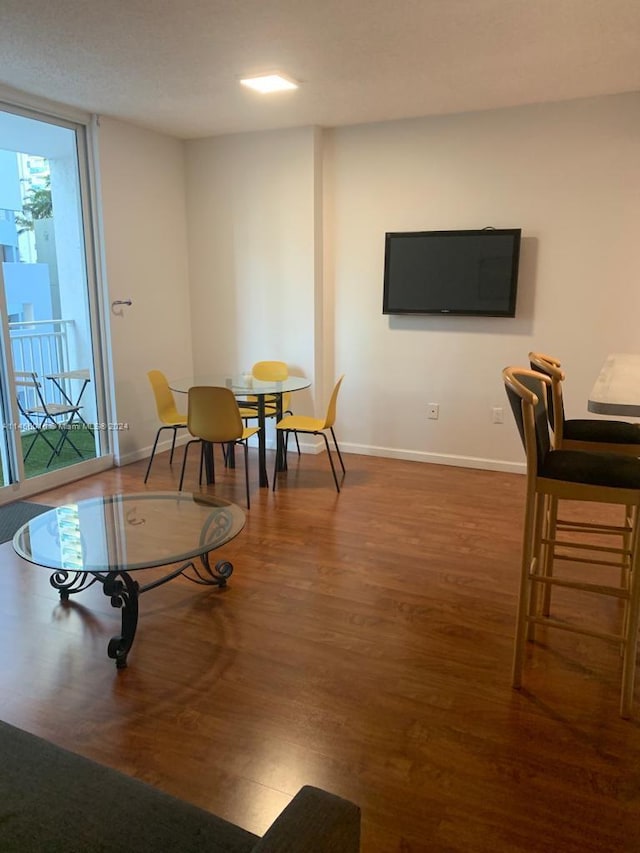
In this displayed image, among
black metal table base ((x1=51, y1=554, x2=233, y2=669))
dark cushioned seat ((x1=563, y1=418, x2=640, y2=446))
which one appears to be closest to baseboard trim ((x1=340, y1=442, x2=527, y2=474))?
dark cushioned seat ((x1=563, y1=418, x2=640, y2=446))

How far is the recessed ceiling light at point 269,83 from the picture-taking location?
11.8 ft

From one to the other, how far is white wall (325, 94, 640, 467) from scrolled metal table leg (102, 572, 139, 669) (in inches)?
121

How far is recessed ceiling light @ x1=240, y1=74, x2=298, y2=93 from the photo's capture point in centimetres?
359

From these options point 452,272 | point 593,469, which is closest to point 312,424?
point 452,272

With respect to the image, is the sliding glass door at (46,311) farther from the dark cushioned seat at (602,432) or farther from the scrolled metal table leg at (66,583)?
the dark cushioned seat at (602,432)

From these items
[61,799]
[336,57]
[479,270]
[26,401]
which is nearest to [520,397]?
[61,799]

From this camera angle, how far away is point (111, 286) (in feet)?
15.6

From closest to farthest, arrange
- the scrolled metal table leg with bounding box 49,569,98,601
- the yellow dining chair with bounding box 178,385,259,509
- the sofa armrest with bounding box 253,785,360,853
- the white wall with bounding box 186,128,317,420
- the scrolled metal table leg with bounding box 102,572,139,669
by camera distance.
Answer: the sofa armrest with bounding box 253,785,360,853, the scrolled metal table leg with bounding box 102,572,139,669, the scrolled metal table leg with bounding box 49,569,98,601, the yellow dining chair with bounding box 178,385,259,509, the white wall with bounding box 186,128,317,420

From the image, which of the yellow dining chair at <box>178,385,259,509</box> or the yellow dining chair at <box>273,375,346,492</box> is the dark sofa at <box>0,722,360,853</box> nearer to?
the yellow dining chair at <box>178,385,259,509</box>

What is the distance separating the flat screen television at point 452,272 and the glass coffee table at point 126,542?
253cm

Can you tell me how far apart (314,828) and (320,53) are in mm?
3432

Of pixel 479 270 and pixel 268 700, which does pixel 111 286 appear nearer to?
pixel 479 270

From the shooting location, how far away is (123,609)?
2430mm

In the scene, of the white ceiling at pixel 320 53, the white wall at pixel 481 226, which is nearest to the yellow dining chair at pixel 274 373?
the white wall at pixel 481 226
